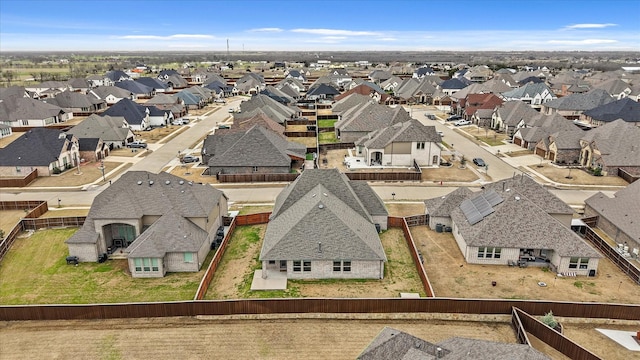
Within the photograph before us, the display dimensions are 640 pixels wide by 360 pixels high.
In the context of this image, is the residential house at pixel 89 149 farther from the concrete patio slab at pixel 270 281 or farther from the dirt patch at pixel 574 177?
the dirt patch at pixel 574 177

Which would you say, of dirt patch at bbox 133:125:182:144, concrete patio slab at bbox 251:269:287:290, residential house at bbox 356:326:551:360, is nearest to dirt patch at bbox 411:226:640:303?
residential house at bbox 356:326:551:360

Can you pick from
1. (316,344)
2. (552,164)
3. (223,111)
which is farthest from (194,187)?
(223,111)

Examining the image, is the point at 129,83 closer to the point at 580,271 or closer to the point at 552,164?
the point at 552,164

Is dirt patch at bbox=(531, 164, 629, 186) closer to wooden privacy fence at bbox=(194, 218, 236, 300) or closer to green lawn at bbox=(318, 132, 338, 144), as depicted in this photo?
green lawn at bbox=(318, 132, 338, 144)

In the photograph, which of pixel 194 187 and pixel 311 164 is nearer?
pixel 194 187

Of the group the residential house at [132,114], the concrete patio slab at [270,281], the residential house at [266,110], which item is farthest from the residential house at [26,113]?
the concrete patio slab at [270,281]

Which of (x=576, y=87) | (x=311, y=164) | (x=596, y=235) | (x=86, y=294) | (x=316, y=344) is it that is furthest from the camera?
(x=576, y=87)
